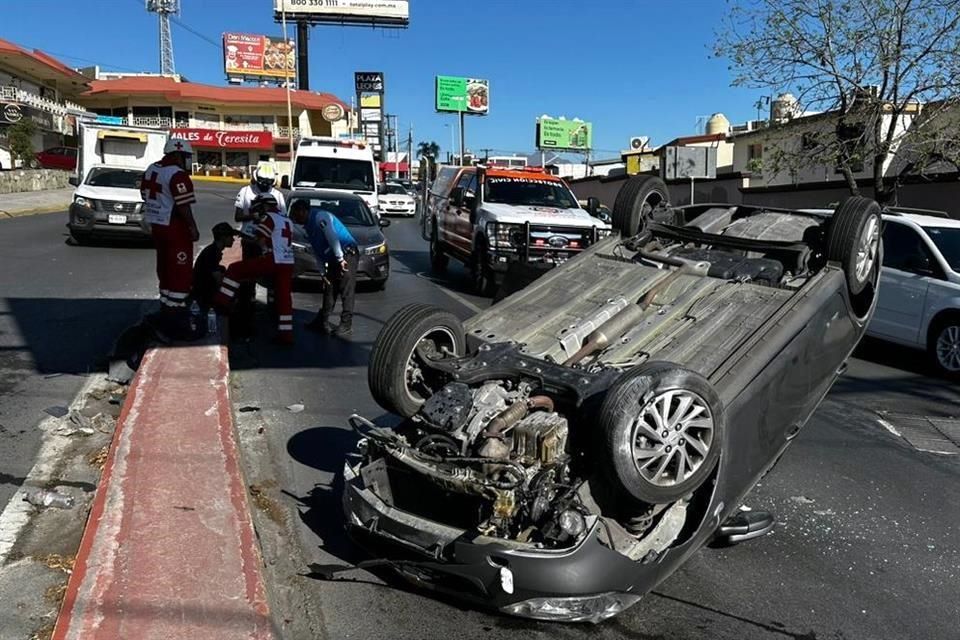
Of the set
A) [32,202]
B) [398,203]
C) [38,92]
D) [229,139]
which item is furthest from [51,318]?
[229,139]

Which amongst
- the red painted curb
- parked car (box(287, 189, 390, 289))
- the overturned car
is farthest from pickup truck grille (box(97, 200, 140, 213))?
the overturned car

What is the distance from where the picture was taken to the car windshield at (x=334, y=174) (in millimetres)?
18078

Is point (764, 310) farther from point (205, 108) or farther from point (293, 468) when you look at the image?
point (205, 108)

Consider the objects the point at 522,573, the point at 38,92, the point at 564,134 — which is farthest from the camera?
the point at 564,134

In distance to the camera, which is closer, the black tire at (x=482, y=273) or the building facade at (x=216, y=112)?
the black tire at (x=482, y=273)

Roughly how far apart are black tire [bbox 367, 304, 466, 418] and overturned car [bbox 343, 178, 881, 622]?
0.01 meters

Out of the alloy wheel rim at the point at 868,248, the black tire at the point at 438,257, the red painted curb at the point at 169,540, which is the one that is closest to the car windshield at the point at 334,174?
the black tire at the point at 438,257

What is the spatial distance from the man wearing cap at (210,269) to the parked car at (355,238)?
293 centimetres

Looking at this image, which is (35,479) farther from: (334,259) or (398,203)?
(398,203)

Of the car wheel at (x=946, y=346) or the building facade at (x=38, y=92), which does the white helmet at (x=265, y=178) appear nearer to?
the car wheel at (x=946, y=346)

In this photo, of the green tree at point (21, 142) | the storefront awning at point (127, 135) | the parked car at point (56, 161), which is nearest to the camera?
the storefront awning at point (127, 135)

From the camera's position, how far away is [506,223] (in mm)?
12523

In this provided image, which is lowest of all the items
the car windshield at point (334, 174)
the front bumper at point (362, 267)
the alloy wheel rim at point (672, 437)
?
the alloy wheel rim at point (672, 437)

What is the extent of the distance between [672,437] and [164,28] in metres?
88.7
